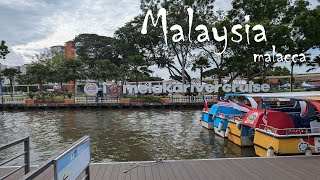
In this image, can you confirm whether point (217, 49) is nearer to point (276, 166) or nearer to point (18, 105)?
point (18, 105)

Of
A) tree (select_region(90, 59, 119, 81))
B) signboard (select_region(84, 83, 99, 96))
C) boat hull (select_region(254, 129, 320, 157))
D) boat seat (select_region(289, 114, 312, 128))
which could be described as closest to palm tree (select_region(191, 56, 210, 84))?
signboard (select_region(84, 83, 99, 96))

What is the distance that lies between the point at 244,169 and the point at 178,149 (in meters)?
6.26

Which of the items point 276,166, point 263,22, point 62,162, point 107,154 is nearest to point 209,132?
point 107,154

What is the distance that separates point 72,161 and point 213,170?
4391mm

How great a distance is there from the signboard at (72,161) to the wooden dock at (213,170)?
2.46 m

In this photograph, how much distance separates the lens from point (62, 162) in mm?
→ 3656

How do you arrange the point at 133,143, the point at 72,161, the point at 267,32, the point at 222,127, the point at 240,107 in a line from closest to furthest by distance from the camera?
the point at 72,161 → the point at 133,143 → the point at 240,107 → the point at 222,127 → the point at 267,32

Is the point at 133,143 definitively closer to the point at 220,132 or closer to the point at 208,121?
the point at 220,132

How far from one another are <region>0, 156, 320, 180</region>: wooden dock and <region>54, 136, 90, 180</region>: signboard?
2461 mm

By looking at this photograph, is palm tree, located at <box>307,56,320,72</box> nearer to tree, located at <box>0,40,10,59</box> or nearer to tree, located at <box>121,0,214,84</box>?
tree, located at <box>121,0,214,84</box>

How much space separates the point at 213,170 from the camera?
763 cm

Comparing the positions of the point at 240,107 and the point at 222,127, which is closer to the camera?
the point at 240,107

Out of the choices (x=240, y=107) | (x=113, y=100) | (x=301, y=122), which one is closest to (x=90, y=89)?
(x=113, y=100)

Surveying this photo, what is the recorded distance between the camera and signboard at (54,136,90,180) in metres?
3.55
